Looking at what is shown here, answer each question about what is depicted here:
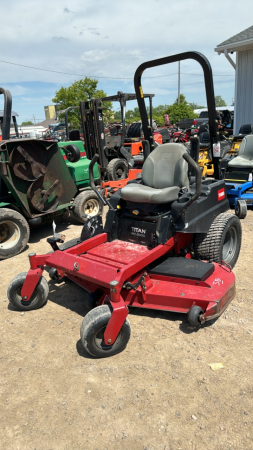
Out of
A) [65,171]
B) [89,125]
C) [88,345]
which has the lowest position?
[88,345]

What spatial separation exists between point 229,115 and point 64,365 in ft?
58.8

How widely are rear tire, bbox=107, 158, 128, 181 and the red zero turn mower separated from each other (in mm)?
4329

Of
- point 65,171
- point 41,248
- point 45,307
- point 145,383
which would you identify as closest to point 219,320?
point 145,383

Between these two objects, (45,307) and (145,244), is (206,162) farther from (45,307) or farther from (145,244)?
(45,307)

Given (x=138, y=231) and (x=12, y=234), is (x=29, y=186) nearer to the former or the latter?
(x=12, y=234)

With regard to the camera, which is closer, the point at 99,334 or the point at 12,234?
the point at 99,334

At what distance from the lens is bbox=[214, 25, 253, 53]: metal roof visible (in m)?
9.88

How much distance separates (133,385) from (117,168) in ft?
22.9

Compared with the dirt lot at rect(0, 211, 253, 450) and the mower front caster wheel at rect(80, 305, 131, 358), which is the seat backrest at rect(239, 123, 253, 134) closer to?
the dirt lot at rect(0, 211, 253, 450)

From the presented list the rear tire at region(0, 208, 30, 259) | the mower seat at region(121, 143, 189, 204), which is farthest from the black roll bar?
the mower seat at region(121, 143, 189, 204)

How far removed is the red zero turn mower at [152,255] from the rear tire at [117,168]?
14.2 ft

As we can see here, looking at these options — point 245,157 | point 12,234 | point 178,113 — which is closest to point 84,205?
point 12,234

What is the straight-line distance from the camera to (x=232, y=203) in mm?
6312

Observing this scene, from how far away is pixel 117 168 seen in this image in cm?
884
